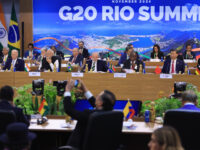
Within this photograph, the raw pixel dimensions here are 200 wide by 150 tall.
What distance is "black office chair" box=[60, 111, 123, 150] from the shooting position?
9.65 feet

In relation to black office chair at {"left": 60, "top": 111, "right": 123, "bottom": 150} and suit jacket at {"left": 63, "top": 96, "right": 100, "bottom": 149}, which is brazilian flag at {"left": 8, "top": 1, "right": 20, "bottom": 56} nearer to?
suit jacket at {"left": 63, "top": 96, "right": 100, "bottom": 149}

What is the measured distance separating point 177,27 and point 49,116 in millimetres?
9042

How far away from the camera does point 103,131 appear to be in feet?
9.87

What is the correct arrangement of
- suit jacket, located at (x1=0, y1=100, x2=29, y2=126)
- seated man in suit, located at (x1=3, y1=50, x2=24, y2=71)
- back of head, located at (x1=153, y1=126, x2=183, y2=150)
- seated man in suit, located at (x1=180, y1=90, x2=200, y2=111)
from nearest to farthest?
back of head, located at (x1=153, y1=126, x2=183, y2=150) → suit jacket, located at (x1=0, y1=100, x2=29, y2=126) → seated man in suit, located at (x1=180, y1=90, x2=200, y2=111) → seated man in suit, located at (x1=3, y1=50, x2=24, y2=71)

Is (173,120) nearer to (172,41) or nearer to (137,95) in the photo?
(137,95)

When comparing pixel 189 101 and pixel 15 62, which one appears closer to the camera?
pixel 189 101

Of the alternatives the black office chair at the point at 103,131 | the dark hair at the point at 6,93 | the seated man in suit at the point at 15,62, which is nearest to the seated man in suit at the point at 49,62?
the seated man in suit at the point at 15,62

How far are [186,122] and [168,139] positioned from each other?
3.50 ft

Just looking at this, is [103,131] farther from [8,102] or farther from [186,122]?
[8,102]

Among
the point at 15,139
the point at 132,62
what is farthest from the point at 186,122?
the point at 132,62

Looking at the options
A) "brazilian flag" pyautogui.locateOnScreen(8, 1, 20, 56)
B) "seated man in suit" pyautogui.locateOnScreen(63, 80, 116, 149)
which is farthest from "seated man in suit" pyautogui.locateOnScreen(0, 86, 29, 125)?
"brazilian flag" pyautogui.locateOnScreen(8, 1, 20, 56)

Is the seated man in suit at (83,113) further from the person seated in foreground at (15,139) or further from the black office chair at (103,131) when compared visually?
the person seated in foreground at (15,139)

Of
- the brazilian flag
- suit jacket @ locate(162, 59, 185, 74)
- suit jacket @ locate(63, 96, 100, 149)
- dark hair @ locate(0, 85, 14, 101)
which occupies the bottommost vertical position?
suit jacket @ locate(63, 96, 100, 149)

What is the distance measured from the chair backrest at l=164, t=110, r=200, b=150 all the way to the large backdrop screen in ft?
31.2
